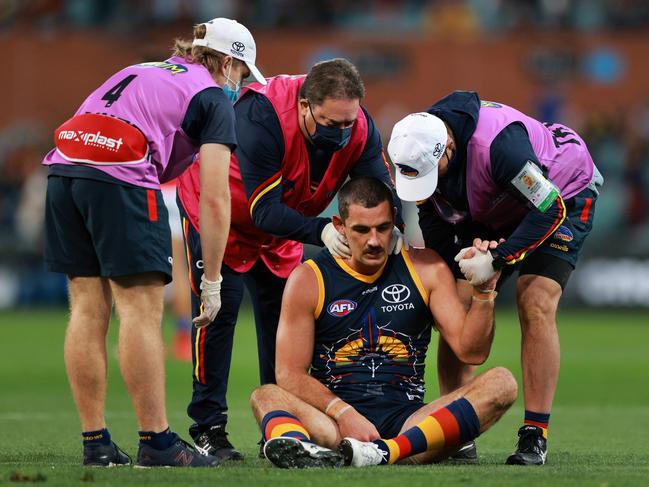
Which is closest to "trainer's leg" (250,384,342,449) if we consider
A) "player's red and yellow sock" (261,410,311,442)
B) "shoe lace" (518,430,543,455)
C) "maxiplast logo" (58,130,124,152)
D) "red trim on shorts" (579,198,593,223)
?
"player's red and yellow sock" (261,410,311,442)

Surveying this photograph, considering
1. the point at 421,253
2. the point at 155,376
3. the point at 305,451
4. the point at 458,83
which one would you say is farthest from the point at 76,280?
the point at 458,83

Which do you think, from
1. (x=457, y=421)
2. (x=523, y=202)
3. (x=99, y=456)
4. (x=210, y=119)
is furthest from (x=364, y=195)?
(x=99, y=456)

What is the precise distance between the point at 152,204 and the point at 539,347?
89.9 inches

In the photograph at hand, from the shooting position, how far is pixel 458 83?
2416 centimetres

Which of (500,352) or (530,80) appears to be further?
(530,80)

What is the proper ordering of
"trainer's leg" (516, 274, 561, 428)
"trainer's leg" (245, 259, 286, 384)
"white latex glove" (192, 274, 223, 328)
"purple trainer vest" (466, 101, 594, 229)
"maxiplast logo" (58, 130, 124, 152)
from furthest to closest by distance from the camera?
"trainer's leg" (245, 259, 286, 384)
"trainer's leg" (516, 274, 561, 428)
"purple trainer vest" (466, 101, 594, 229)
"white latex glove" (192, 274, 223, 328)
"maxiplast logo" (58, 130, 124, 152)

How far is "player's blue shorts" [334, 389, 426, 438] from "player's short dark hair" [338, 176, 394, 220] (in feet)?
3.15

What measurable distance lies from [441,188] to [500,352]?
7693 millimetres

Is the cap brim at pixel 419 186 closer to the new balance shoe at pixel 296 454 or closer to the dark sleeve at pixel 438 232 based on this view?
the dark sleeve at pixel 438 232

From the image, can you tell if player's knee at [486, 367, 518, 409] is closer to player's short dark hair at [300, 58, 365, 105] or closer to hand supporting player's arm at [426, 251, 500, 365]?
hand supporting player's arm at [426, 251, 500, 365]

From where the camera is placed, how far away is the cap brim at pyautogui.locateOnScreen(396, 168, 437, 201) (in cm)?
639

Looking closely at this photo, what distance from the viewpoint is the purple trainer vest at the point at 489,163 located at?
6445mm

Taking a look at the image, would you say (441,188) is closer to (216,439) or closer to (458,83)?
(216,439)

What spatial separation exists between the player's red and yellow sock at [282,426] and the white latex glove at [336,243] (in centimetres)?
96
